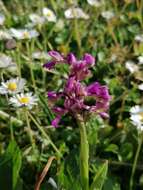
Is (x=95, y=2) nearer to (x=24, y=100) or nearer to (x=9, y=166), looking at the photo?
(x=24, y=100)

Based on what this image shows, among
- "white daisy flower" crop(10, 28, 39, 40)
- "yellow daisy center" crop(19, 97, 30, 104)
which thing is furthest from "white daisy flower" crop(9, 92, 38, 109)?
"white daisy flower" crop(10, 28, 39, 40)

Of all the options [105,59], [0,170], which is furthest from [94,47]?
[0,170]

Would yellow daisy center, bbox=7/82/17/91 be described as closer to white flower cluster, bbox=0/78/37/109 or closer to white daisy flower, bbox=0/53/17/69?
white flower cluster, bbox=0/78/37/109

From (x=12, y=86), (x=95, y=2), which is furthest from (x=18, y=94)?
(x=95, y=2)

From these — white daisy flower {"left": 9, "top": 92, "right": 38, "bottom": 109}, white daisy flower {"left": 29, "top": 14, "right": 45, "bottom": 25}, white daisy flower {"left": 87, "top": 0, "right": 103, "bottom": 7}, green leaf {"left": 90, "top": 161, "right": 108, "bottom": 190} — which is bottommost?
green leaf {"left": 90, "top": 161, "right": 108, "bottom": 190}

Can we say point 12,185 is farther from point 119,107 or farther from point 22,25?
point 22,25
